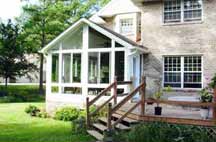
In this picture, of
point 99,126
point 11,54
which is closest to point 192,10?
point 99,126

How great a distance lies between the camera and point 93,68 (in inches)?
739

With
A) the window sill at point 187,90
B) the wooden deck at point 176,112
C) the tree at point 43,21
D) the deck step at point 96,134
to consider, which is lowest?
the deck step at point 96,134

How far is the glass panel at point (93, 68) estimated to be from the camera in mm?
18672

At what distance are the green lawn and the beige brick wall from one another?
6.12 meters

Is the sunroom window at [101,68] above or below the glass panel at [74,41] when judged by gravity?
below

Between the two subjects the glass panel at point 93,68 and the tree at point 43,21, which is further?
the tree at point 43,21

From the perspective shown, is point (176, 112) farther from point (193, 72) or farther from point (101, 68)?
point (101, 68)

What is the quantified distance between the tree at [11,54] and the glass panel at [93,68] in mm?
16602

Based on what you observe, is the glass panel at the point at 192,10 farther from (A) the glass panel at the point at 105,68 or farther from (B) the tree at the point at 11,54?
(B) the tree at the point at 11,54

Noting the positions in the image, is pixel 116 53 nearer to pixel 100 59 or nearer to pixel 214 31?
pixel 100 59

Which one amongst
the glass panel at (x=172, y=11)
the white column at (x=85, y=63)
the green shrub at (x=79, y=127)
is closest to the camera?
the green shrub at (x=79, y=127)

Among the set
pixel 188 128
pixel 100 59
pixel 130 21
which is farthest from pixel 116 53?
pixel 188 128

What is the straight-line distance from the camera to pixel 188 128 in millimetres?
10711

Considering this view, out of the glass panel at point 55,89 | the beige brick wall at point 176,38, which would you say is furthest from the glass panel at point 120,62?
the glass panel at point 55,89
